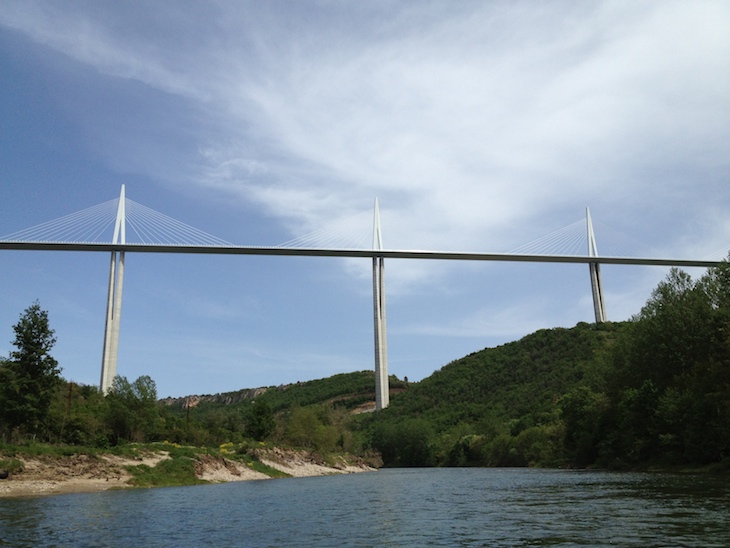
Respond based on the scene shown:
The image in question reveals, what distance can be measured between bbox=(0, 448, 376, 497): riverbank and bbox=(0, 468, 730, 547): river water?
159 inches

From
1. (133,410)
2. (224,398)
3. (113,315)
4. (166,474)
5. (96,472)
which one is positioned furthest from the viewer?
(224,398)

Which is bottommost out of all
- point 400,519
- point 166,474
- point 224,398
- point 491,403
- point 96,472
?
point 400,519

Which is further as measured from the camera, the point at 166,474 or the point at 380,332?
the point at 380,332

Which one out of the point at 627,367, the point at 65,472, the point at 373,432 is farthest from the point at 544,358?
the point at 65,472

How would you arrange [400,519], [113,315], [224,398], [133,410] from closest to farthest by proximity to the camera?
[400,519], [133,410], [113,315], [224,398]

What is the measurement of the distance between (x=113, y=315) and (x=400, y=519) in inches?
2423

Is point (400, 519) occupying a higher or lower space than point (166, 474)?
lower

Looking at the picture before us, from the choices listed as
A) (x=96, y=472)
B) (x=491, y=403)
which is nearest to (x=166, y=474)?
(x=96, y=472)

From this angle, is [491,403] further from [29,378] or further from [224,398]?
[224,398]

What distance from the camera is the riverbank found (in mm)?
27484

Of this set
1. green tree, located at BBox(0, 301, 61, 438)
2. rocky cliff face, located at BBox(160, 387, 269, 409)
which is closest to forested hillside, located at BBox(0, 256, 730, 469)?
green tree, located at BBox(0, 301, 61, 438)

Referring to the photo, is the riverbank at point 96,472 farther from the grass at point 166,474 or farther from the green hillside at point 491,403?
the green hillside at point 491,403

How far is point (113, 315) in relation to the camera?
71.0m

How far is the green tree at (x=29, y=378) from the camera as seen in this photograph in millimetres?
33031
